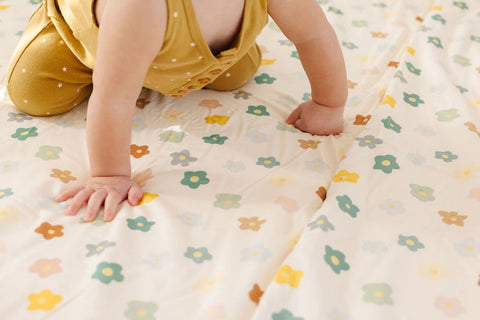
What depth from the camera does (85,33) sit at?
96cm

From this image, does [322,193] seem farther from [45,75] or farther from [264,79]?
[45,75]

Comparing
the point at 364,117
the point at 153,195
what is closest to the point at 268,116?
the point at 364,117

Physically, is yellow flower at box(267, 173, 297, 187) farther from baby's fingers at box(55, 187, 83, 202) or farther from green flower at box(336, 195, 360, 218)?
baby's fingers at box(55, 187, 83, 202)

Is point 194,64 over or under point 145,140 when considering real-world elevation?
over

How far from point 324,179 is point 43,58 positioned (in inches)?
23.6

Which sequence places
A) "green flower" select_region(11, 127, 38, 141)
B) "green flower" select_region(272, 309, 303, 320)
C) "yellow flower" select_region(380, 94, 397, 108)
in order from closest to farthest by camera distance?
1. "green flower" select_region(272, 309, 303, 320)
2. "green flower" select_region(11, 127, 38, 141)
3. "yellow flower" select_region(380, 94, 397, 108)

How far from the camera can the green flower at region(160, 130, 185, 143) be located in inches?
38.2

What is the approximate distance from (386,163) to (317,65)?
0.23 metres

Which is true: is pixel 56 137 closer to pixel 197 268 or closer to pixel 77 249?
pixel 77 249

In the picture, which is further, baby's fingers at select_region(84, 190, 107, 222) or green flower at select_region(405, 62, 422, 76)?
green flower at select_region(405, 62, 422, 76)

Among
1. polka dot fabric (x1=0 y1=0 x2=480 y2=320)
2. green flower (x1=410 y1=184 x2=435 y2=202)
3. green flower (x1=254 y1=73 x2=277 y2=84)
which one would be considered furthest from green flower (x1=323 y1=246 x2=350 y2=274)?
green flower (x1=254 y1=73 x2=277 y2=84)

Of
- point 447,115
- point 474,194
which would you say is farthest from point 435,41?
point 474,194

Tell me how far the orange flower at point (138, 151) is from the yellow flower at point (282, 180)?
0.77 feet

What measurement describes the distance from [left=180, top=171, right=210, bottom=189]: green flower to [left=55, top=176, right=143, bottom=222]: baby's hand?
0.08m
